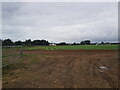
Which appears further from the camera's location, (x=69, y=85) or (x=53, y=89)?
(x=69, y=85)

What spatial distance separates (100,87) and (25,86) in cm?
276

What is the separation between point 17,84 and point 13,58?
6133mm

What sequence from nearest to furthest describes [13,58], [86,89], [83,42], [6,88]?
[86,89] → [6,88] → [13,58] → [83,42]

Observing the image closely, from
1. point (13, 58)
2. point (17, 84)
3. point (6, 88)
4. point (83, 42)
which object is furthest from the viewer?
point (83, 42)

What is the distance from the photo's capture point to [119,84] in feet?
15.7

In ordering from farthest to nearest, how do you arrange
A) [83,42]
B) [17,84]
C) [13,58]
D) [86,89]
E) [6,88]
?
[83,42] < [13,58] < [17,84] < [6,88] < [86,89]

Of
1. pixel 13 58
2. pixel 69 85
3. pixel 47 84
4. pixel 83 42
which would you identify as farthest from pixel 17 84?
pixel 83 42

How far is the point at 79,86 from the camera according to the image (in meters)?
4.61

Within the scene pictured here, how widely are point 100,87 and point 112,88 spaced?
41cm

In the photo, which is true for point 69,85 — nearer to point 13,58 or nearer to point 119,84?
point 119,84

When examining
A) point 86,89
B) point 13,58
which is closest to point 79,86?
point 86,89

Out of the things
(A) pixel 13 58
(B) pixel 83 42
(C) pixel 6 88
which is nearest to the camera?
(C) pixel 6 88

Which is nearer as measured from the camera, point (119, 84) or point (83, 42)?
point (119, 84)

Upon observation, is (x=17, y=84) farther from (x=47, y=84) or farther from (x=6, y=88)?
(x=47, y=84)
